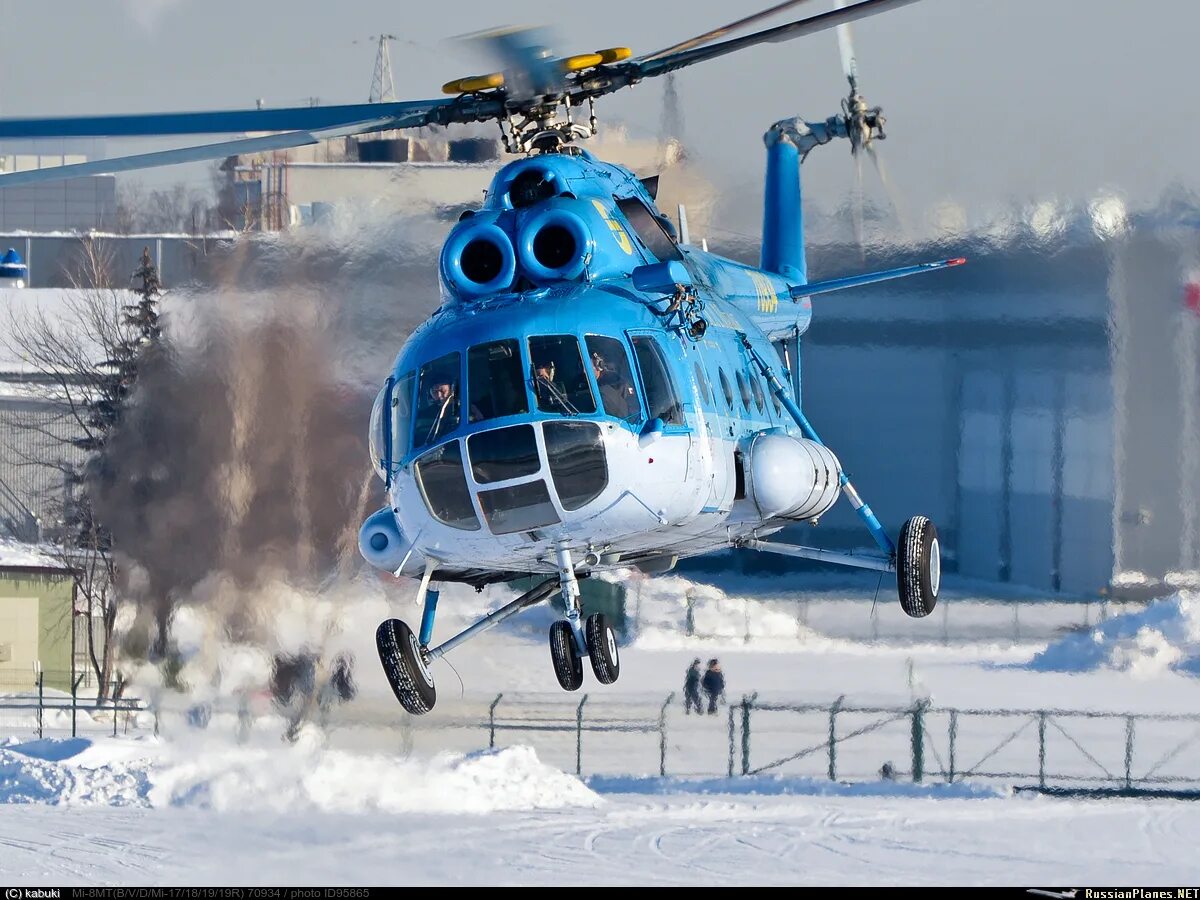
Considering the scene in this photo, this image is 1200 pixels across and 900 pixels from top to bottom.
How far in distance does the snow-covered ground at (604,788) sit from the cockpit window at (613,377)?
6800 millimetres

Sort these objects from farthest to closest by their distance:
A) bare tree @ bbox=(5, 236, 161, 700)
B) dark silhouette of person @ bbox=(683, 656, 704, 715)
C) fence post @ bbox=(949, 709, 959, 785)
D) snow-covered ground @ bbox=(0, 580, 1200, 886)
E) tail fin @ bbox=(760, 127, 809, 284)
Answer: bare tree @ bbox=(5, 236, 161, 700)
dark silhouette of person @ bbox=(683, 656, 704, 715)
fence post @ bbox=(949, 709, 959, 785)
tail fin @ bbox=(760, 127, 809, 284)
snow-covered ground @ bbox=(0, 580, 1200, 886)

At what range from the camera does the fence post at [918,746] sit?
25.1 meters

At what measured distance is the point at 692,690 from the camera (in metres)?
28.1

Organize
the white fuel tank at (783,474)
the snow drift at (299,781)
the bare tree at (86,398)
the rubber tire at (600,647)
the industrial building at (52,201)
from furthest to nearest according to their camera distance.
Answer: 1. the industrial building at (52,201)
2. the bare tree at (86,398)
3. the snow drift at (299,781)
4. the white fuel tank at (783,474)
5. the rubber tire at (600,647)

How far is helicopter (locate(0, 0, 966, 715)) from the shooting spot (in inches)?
552

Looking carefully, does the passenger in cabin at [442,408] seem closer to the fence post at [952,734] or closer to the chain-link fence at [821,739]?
the chain-link fence at [821,739]

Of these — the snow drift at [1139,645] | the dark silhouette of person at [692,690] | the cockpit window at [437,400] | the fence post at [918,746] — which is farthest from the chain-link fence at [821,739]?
the cockpit window at [437,400]

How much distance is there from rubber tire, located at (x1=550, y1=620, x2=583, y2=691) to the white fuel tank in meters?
2.02

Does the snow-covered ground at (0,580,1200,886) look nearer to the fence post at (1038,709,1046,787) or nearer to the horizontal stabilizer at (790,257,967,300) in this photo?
the fence post at (1038,709,1046,787)

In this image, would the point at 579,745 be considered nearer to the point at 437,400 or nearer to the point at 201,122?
the point at 437,400

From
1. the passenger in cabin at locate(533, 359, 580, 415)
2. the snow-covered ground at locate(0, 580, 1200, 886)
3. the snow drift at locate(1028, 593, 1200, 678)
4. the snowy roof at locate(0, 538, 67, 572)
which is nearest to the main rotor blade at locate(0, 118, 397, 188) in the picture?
the passenger in cabin at locate(533, 359, 580, 415)

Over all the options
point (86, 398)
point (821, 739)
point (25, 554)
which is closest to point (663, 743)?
point (821, 739)

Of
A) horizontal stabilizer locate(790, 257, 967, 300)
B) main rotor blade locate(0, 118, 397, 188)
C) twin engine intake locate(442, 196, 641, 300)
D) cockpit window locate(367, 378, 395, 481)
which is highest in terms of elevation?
main rotor blade locate(0, 118, 397, 188)
